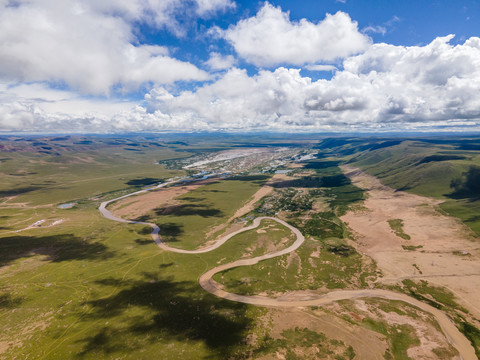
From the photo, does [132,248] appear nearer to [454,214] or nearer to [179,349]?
[179,349]

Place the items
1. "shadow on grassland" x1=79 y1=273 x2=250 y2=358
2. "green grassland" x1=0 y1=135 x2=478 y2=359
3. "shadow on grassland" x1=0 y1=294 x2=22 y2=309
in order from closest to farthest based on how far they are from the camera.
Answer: "green grassland" x1=0 y1=135 x2=478 y2=359 → "shadow on grassland" x1=79 y1=273 x2=250 y2=358 → "shadow on grassland" x1=0 y1=294 x2=22 y2=309

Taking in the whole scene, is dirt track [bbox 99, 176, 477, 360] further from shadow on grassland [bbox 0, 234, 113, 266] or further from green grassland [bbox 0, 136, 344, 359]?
shadow on grassland [bbox 0, 234, 113, 266]

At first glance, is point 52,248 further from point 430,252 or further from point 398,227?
point 398,227

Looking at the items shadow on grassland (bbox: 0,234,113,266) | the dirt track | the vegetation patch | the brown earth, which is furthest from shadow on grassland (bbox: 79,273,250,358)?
the vegetation patch

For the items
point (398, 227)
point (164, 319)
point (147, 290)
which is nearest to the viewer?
point (164, 319)

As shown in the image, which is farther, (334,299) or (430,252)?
(430,252)

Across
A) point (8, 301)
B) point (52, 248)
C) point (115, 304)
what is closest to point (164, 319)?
point (115, 304)
